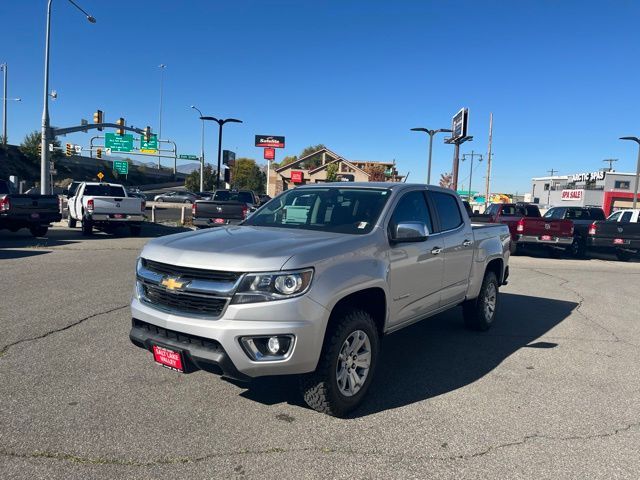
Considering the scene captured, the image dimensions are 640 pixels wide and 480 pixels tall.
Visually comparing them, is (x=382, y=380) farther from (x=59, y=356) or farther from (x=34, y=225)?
(x=34, y=225)

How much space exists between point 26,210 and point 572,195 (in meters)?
69.8

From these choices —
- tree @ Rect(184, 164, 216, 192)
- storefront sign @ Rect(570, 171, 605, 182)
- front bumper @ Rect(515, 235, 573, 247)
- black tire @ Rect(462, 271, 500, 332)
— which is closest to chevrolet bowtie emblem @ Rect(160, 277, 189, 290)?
black tire @ Rect(462, 271, 500, 332)

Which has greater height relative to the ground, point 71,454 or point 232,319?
point 232,319

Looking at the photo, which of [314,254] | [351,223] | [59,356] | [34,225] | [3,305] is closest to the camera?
[314,254]

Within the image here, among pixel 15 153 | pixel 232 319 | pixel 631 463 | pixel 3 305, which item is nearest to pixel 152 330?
pixel 232 319

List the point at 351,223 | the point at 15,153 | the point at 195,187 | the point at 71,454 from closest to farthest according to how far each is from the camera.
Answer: the point at 71,454 → the point at 351,223 → the point at 15,153 → the point at 195,187

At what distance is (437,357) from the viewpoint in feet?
17.7

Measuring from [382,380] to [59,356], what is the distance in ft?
10.3

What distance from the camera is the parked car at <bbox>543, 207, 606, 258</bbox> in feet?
58.3

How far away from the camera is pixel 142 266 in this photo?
401cm

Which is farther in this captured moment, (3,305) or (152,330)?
(3,305)

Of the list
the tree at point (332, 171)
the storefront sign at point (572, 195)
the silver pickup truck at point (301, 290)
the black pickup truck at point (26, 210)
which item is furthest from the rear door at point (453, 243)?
the storefront sign at point (572, 195)

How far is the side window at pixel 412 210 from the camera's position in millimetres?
4633

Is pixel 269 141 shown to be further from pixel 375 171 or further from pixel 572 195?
pixel 572 195
